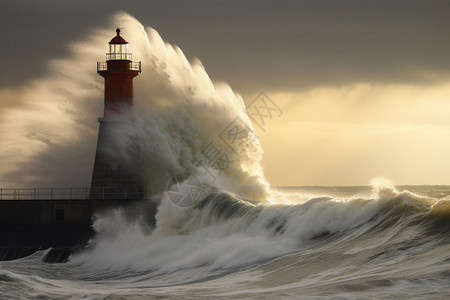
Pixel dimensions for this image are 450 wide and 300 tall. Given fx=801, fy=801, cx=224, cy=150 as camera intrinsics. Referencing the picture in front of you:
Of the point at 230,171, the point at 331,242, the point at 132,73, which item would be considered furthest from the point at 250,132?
the point at 331,242

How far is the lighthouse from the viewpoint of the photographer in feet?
95.8

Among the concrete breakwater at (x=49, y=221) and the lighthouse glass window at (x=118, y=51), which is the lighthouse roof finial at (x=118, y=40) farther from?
the concrete breakwater at (x=49, y=221)

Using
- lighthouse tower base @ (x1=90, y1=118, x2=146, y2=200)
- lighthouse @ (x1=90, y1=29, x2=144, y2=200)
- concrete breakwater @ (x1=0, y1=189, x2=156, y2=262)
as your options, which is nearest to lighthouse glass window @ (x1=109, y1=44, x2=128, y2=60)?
lighthouse @ (x1=90, y1=29, x2=144, y2=200)

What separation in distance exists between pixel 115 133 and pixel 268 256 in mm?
14539

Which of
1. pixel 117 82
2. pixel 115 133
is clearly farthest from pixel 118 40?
pixel 115 133

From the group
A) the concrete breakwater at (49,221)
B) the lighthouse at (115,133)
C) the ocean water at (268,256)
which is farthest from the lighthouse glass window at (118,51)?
the ocean water at (268,256)

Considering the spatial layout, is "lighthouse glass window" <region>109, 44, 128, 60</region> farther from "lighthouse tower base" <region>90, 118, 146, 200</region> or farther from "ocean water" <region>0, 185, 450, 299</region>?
"ocean water" <region>0, 185, 450, 299</region>

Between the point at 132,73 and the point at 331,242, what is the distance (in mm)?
15156

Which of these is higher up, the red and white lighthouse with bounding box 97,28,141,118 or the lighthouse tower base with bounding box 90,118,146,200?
the red and white lighthouse with bounding box 97,28,141,118

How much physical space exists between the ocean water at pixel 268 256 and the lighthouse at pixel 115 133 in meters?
4.15

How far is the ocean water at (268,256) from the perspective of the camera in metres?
12.0

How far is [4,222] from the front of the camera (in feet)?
93.9

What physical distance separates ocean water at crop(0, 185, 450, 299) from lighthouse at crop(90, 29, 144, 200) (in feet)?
13.6

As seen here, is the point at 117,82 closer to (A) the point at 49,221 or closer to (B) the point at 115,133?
(B) the point at 115,133
